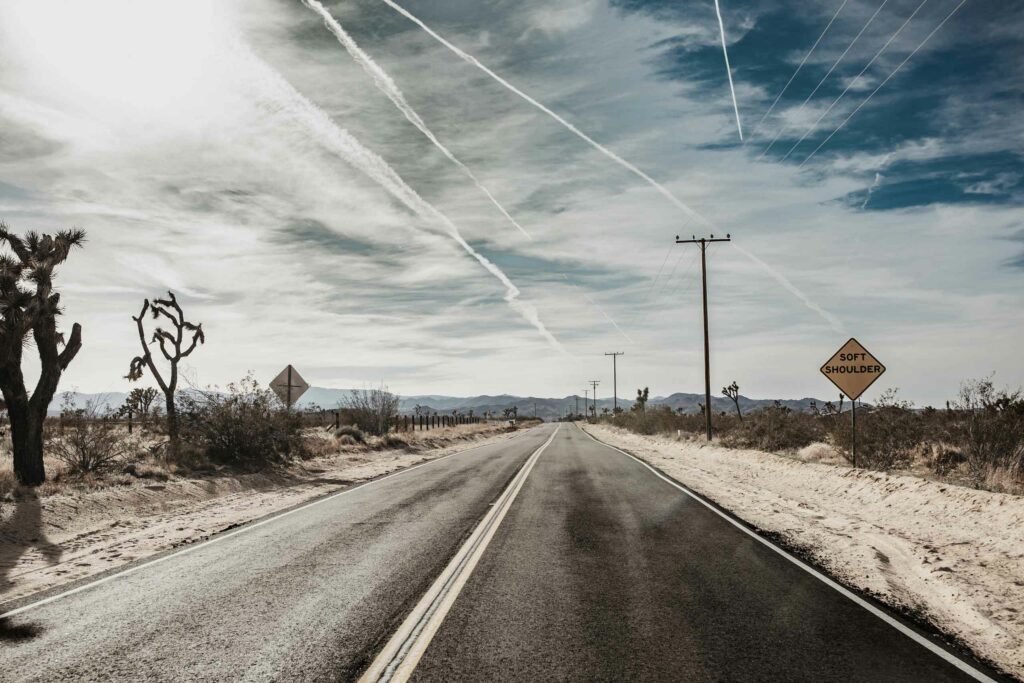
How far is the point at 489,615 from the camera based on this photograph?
618 centimetres

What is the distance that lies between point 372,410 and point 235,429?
71.0 ft

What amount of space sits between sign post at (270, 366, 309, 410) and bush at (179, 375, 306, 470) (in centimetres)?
64

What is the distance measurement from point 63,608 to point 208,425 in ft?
48.9

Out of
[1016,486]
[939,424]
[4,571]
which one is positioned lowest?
[4,571]

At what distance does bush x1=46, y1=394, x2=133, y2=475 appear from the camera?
15.6 metres

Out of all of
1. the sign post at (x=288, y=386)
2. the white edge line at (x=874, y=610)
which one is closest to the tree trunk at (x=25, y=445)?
the sign post at (x=288, y=386)

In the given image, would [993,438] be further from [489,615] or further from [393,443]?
[393,443]

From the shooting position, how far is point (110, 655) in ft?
17.6

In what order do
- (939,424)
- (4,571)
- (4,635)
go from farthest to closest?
(939,424)
(4,571)
(4,635)

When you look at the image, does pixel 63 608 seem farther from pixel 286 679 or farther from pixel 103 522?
pixel 103 522

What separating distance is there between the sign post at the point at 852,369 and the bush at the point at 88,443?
62.3 ft

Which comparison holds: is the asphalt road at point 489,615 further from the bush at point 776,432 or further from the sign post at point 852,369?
the bush at point 776,432

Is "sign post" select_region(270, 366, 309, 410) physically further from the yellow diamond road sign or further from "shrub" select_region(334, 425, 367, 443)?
the yellow diamond road sign

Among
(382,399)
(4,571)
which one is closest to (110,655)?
(4,571)
